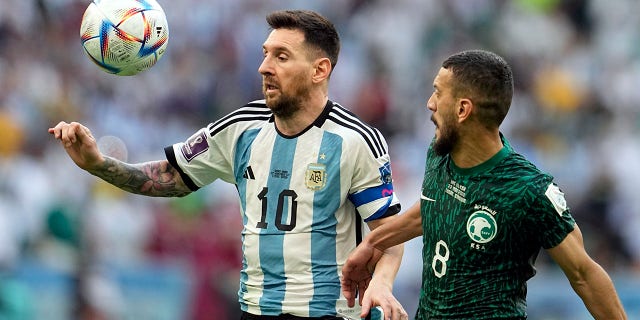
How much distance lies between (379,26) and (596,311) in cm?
1107

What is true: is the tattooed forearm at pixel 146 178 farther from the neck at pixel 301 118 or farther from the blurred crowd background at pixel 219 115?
the blurred crowd background at pixel 219 115

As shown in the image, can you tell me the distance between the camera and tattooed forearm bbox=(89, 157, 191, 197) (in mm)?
6730

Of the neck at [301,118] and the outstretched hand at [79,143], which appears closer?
the outstretched hand at [79,143]

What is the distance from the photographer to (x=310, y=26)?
21.5 feet

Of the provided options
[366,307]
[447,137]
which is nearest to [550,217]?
[447,137]

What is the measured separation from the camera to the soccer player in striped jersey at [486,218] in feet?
17.9

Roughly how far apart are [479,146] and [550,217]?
51 cm

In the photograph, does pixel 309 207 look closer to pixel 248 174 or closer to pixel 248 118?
pixel 248 174

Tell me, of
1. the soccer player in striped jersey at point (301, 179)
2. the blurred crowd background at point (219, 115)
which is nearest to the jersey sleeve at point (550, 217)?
the soccer player in striped jersey at point (301, 179)

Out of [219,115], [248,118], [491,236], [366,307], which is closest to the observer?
[491,236]

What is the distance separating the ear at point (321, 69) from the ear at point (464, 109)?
1098 millimetres

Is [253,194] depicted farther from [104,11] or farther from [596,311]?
[596,311]

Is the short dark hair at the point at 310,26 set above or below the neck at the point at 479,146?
above

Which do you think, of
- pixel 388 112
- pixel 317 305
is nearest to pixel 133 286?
pixel 388 112
